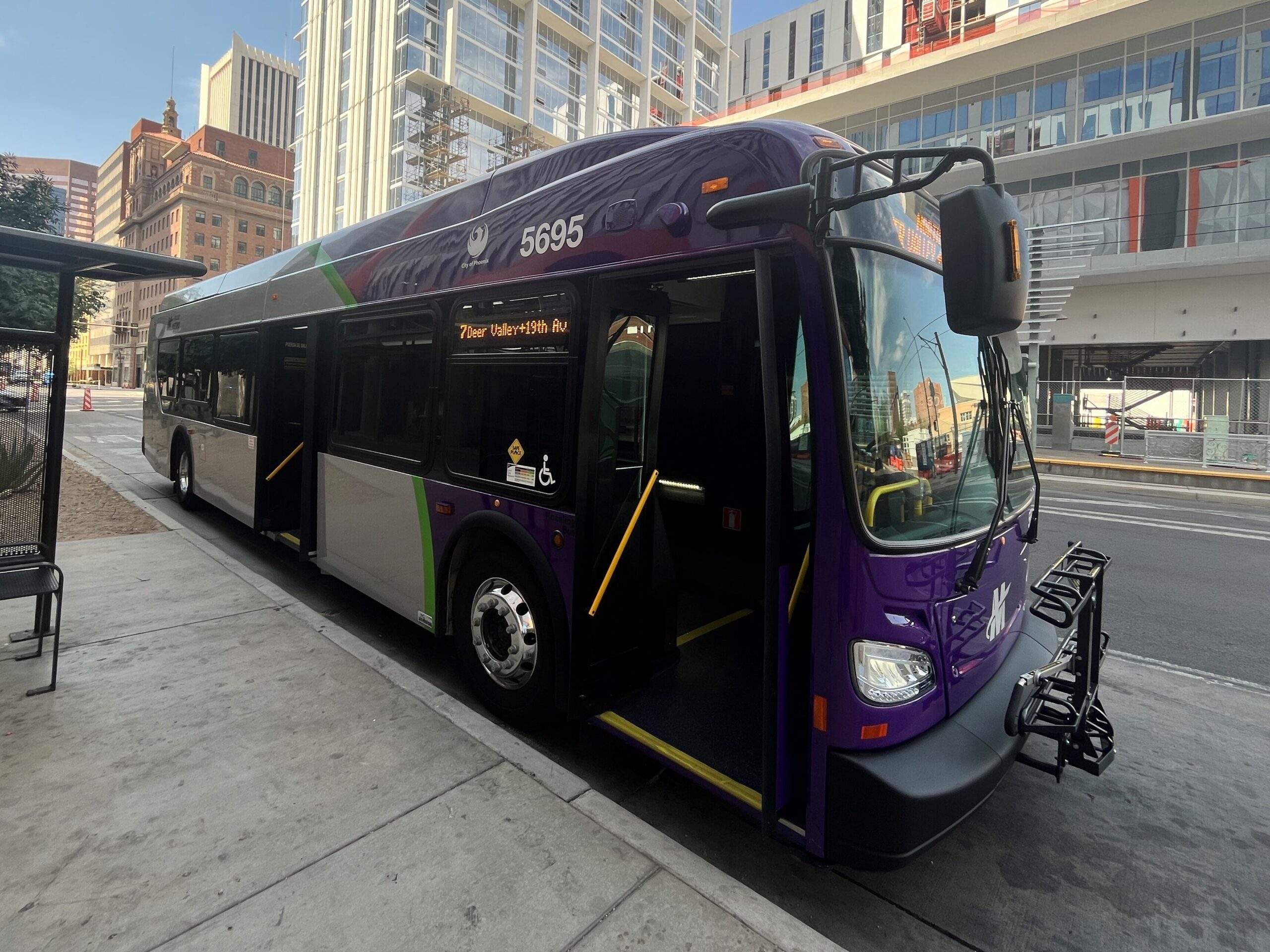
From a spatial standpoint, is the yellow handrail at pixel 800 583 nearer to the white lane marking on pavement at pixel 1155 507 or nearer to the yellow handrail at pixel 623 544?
the yellow handrail at pixel 623 544

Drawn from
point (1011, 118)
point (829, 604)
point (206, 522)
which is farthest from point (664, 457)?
point (1011, 118)

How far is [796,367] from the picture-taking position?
314 centimetres

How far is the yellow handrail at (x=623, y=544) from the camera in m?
3.26

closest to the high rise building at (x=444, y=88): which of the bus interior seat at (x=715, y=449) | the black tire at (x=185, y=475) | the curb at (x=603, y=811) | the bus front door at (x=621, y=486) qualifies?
the black tire at (x=185, y=475)

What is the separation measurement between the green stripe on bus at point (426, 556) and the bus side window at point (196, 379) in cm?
532

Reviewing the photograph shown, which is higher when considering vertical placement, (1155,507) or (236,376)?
(236,376)

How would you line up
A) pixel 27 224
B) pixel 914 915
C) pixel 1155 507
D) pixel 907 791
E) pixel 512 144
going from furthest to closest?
pixel 512 144 → pixel 1155 507 → pixel 27 224 → pixel 914 915 → pixel 907 791

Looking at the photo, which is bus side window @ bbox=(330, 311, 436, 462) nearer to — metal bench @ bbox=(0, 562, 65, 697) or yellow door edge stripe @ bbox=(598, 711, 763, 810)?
metal bench @ bbox=(0, 562, 65, 697)

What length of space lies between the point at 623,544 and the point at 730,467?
233cm

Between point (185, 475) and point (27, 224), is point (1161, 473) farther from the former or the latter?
point (27, 224)

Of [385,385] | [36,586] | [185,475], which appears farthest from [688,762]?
[185,475]

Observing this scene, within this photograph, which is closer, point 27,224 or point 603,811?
point 603,811

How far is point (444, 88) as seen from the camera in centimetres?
5175

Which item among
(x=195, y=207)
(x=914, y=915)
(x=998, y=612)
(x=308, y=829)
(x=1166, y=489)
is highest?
(x=195, y=207)
